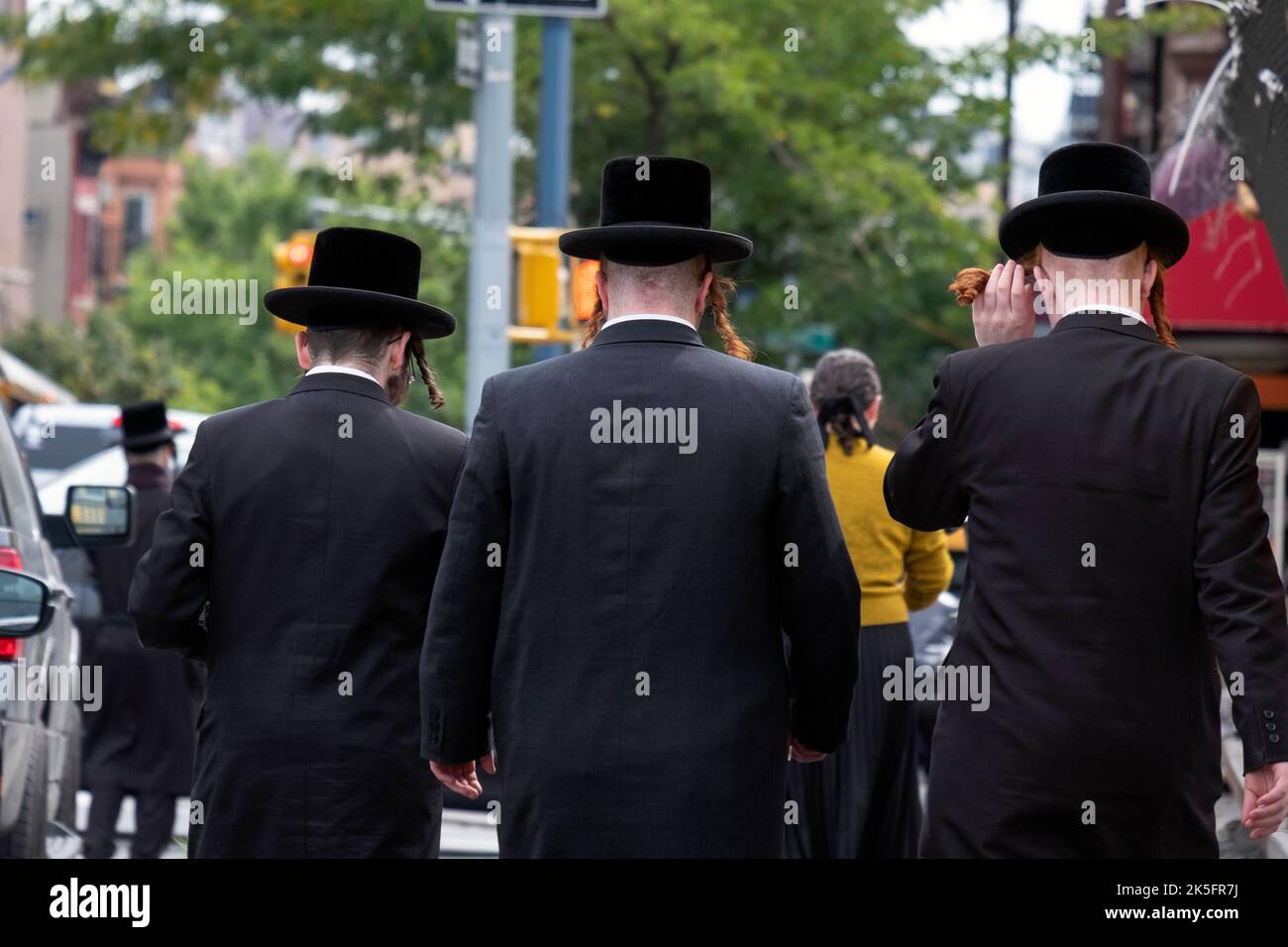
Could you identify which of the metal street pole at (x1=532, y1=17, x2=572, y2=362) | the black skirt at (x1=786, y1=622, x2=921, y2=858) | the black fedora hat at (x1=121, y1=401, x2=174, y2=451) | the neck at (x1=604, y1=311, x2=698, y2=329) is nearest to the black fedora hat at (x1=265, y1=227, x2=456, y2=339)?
the neck at (x1=604, y1=311, x2=698, y2=329)

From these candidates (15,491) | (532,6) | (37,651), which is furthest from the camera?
(532,6)

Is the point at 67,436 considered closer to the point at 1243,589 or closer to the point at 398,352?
the point at 398,352

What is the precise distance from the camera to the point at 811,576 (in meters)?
3.96

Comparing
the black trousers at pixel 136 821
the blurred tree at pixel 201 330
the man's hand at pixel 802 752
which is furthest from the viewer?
the blurred tree at pixel 201 330

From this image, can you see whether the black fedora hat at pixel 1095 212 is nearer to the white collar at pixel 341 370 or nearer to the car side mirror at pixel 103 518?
the white collar at pixel 341 370

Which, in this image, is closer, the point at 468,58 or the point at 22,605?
the point at 22,605

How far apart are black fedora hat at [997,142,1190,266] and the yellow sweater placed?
8.42 feet

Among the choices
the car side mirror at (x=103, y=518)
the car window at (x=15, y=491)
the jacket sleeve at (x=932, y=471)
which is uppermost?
the jacket sleeve at (x=932, y=471)

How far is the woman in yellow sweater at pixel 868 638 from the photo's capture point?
6.82 meters

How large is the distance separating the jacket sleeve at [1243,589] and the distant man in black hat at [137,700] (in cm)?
606

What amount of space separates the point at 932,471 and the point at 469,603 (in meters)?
1.04

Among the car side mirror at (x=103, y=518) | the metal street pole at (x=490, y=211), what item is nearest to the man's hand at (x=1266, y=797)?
the car side mirror at (x=103, y=518)

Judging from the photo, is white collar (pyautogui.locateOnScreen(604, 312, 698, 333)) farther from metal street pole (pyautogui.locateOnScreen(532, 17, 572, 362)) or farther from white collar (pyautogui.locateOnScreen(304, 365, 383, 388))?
metal street pole (pyautogui.locateOnScreen(532, 17, 572, 362))

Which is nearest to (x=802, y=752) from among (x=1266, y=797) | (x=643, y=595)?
(x=643, y=595)
